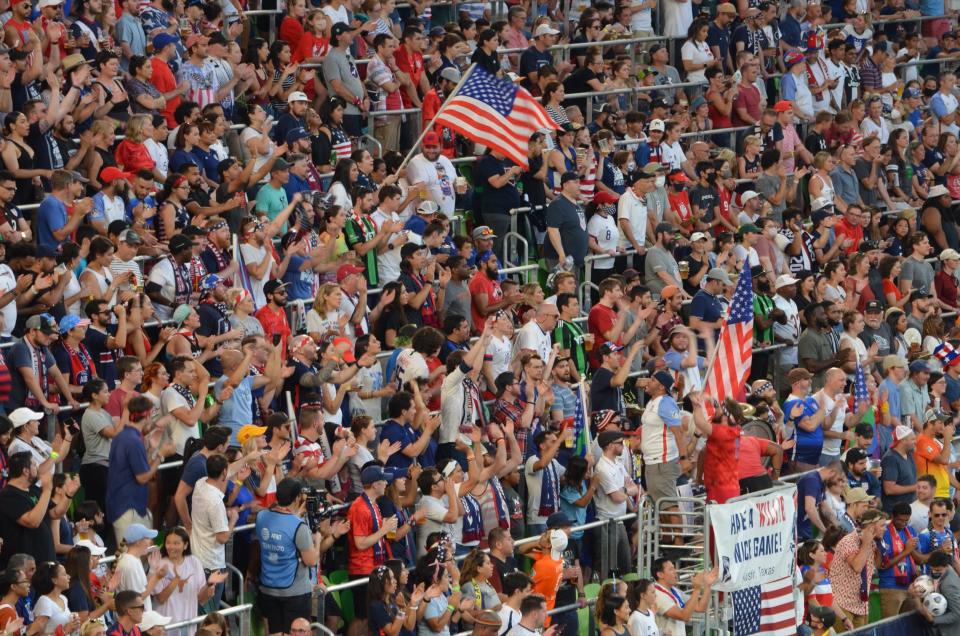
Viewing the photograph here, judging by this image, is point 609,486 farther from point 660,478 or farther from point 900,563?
point 900,563

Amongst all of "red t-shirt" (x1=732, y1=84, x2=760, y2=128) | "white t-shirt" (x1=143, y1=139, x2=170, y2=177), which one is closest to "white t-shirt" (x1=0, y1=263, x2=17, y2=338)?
"white t-shirt" (x1=143, y1=139, x2=170, y2=177)

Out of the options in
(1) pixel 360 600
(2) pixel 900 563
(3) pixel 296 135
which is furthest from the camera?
(3) pixel 296 135

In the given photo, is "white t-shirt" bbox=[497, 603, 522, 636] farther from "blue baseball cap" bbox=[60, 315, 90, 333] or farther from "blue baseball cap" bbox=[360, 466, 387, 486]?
"blue baseball cap" bbox=[60, 315, 90, 333]

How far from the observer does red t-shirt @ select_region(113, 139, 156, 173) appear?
19.3 meters

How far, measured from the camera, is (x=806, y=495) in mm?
20219

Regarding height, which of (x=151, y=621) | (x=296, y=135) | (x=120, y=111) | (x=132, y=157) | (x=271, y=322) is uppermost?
(x=120, y=111)

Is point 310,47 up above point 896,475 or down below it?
above

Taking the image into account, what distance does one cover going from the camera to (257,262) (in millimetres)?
18875

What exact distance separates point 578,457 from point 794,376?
3.10 meters

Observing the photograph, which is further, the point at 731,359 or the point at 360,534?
the point at 731,359

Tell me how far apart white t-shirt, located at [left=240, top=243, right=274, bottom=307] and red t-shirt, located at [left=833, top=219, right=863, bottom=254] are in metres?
8.44

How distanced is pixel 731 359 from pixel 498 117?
4.25 metres

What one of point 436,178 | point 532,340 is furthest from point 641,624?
point 436,178

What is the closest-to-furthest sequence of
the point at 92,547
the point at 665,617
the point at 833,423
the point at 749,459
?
the point at 92,547, the point at 665,617, the point at 749,459, the point at 833,423
